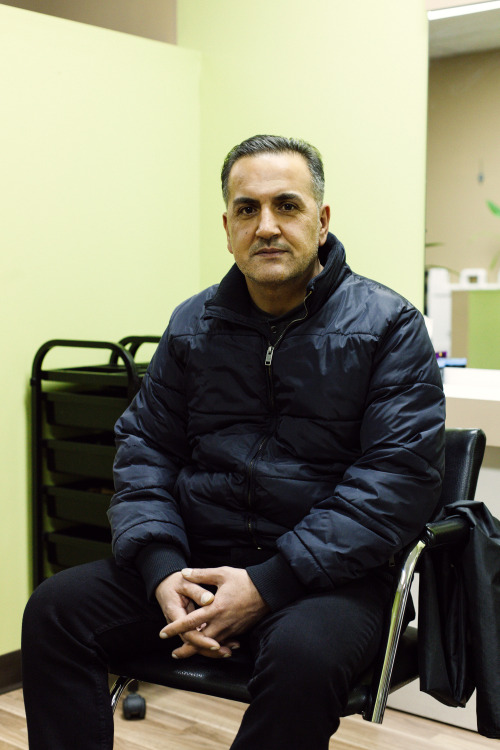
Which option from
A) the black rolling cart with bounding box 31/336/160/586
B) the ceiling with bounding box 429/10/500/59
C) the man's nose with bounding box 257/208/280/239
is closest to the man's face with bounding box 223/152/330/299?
the man's nose with bounding box 257/208/280/239

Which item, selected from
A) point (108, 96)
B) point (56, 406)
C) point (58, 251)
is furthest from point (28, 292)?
point (108, 96)

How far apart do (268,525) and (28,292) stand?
128 centimetres

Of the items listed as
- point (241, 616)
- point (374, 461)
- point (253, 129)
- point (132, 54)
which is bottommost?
point (241, 616)

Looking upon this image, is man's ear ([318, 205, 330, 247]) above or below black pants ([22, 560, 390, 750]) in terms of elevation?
above

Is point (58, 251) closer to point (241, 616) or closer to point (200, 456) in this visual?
point (200, 456)

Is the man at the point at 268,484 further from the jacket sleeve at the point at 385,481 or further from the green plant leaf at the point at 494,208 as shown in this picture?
the green plant leaf at the point at 494,208

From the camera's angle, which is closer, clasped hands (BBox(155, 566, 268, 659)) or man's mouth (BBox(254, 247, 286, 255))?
clasped hands (BBox(155, 566, 268, 659))

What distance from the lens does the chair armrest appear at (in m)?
1.53

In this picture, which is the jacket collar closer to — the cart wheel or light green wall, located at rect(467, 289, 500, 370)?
light green wall, located at rect(467, 289, 500, 370)

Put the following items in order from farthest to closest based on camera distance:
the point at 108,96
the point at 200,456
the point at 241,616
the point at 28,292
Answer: the point at 108,96 < the point at 28,292 < the point at 200,456 < the point at 241,616

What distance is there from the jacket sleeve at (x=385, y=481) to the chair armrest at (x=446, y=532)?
31 millimetres

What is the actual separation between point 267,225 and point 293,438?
0.41 metres

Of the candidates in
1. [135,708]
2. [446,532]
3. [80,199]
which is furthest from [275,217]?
[135,708]

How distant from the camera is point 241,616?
60.2 inches
